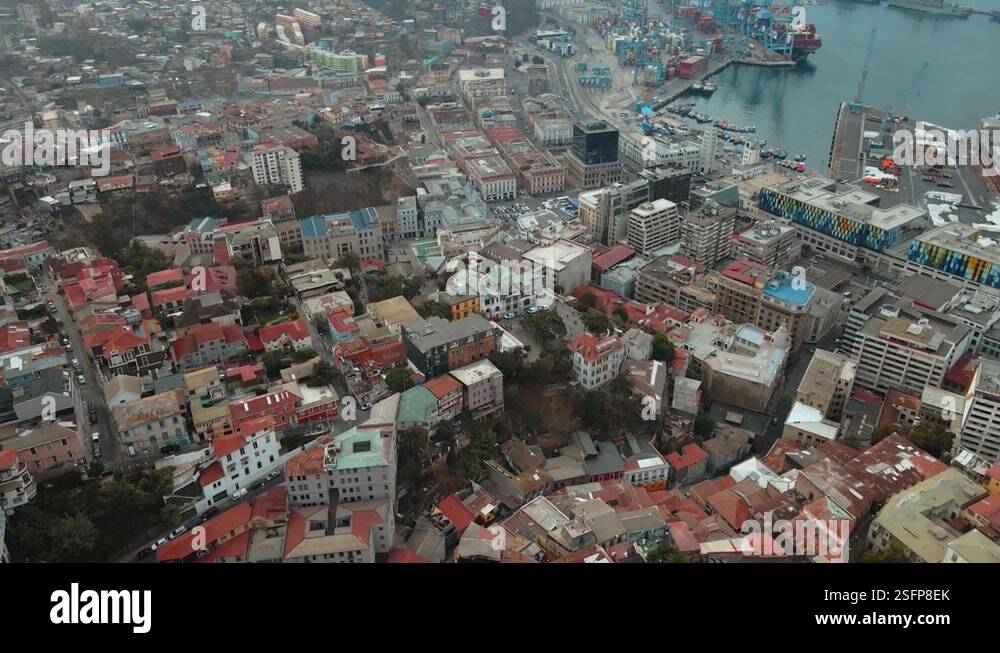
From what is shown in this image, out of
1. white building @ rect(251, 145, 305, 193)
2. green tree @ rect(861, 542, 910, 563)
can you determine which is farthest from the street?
green tree @ rect(861, 542, 910, 563)

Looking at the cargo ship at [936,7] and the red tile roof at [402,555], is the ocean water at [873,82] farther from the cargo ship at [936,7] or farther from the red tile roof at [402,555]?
the red tile roof at [402,555]

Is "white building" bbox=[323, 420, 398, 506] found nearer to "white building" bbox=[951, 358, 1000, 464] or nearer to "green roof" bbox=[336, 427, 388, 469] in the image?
"green roof" bbox=[336, 427, 388, 469]

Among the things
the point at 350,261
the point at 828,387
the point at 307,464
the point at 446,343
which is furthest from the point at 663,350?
the point at 350,261

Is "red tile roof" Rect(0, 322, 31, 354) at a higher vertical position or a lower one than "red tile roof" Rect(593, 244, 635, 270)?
higher

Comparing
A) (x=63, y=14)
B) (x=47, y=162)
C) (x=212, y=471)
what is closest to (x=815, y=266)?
(x=212, y=471)

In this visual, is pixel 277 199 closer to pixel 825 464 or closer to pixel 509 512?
pixel 509 512
